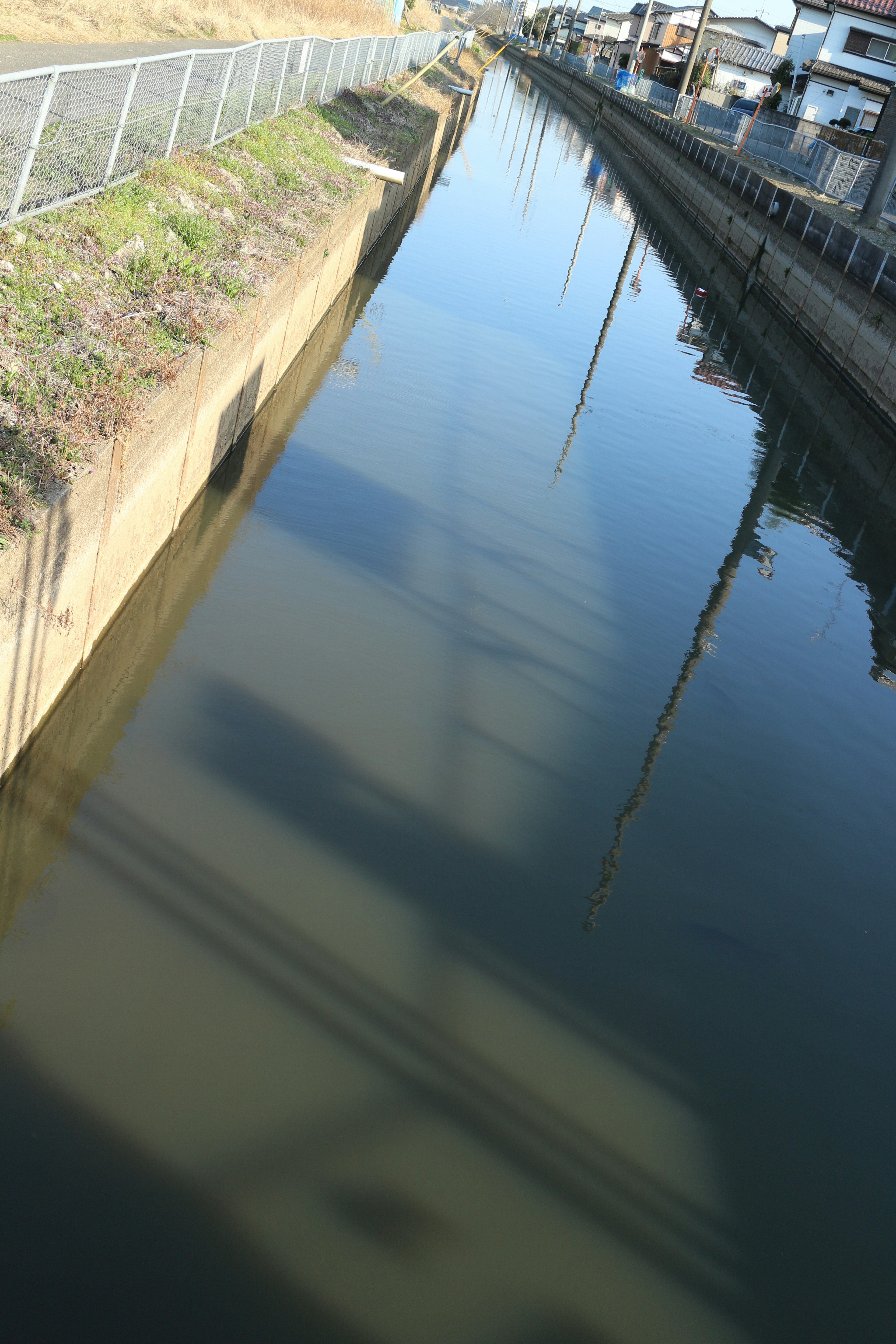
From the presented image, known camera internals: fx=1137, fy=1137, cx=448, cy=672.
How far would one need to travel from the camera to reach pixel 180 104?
11367mm

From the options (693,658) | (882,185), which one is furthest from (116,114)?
(882,185)

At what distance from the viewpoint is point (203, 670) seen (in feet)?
25.0

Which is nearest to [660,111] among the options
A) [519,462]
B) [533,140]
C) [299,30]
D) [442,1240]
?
[533,140]

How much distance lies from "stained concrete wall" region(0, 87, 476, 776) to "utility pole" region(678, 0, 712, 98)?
52.5 m

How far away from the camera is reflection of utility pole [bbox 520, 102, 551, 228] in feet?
101

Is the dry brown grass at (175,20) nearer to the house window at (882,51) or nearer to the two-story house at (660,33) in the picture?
the house window at (882,51)

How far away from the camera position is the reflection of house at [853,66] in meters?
62.8

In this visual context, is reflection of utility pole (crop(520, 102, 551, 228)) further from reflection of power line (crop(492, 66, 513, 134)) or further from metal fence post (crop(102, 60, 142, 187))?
metal fence post (crop(102, 60, 142, 187))

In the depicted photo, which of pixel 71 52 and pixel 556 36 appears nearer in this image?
pixel 71 52

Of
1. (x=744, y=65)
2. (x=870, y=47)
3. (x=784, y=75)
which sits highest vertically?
(x=744, y=65)

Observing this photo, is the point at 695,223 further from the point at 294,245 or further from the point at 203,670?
the point at 203,670

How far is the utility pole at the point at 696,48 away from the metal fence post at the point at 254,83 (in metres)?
47.4

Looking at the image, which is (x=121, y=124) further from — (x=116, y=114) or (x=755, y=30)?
(x=755, y=30)

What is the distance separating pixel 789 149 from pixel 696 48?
21.0 m
